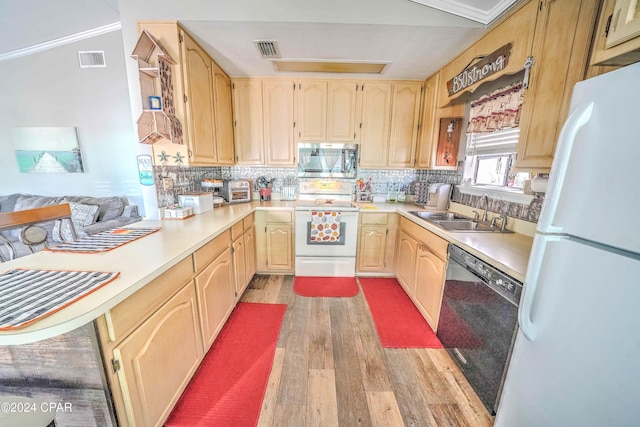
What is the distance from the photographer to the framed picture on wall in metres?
3.51

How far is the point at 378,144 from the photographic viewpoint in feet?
9.22

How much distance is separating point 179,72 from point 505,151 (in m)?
2.74

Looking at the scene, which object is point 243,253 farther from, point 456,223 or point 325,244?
point 456,223

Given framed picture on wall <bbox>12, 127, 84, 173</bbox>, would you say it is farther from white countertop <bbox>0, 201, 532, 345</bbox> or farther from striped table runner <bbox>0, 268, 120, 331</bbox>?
striped table runner <bbox>0, 268, 120, 331</bbox>

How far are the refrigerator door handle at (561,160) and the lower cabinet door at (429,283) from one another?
94 centimetres

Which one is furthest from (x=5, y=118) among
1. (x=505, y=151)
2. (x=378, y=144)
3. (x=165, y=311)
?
(x=505, y=151)

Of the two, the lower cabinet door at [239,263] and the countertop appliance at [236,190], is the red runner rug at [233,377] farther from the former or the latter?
the countertop appliance at [236,190]

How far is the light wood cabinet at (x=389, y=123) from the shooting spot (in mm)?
2699

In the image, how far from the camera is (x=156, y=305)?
3.38 feet

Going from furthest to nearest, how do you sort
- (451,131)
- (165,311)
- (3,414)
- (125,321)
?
(451,131) → (165,311) → (125,321) → (3,414)

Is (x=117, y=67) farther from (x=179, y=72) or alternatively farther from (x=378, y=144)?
(x=378, y=144)

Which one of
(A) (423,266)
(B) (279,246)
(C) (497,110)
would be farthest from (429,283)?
(B) (279,246)

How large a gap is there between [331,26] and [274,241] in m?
2.12

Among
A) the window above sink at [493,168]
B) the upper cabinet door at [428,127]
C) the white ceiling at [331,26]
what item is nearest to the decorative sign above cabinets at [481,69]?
the white ceiling at [331,26]
